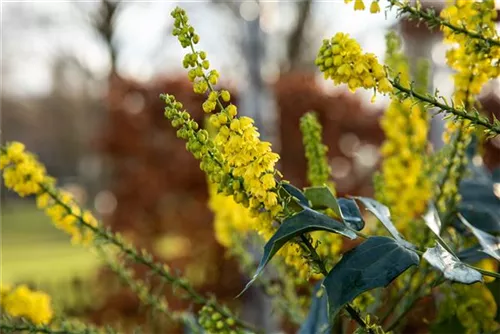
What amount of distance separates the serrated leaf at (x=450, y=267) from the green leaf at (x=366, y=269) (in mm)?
26

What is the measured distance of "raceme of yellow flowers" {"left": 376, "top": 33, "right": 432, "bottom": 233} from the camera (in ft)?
4.42

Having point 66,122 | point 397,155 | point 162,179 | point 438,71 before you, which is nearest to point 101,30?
point 66,122

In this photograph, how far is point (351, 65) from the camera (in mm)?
807

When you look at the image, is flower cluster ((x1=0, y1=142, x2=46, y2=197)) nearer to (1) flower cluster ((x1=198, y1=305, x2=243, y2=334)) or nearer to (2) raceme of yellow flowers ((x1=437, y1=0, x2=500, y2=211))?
(1) flower cluster ((x1=198, y1=305, x2=243, y2=334))

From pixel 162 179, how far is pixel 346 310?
4.53m

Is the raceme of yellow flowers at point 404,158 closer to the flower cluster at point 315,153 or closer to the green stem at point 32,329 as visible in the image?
the flower cluster at point 315,153

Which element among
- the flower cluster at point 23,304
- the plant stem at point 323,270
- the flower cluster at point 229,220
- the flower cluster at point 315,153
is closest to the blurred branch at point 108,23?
the flower cluster at point 229,220

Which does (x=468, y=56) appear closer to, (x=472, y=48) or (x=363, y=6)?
(x=472, y=48)

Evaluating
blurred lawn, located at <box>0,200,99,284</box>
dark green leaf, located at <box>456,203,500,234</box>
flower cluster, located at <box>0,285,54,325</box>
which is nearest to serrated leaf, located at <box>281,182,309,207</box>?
dark green leaf, located at <box>456,203,500,234</box>

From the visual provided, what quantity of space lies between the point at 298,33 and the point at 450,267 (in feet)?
42.6

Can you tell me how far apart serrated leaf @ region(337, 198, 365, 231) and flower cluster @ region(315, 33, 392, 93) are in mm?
157

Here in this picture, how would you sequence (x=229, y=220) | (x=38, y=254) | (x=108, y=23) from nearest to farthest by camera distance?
(x=229, y=220) < (x=38, y=254) < (x=108, y=23)

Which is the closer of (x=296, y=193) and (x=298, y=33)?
(x=296, y=193)

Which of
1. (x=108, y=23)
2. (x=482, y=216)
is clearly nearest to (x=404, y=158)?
(x=482, y=216)
